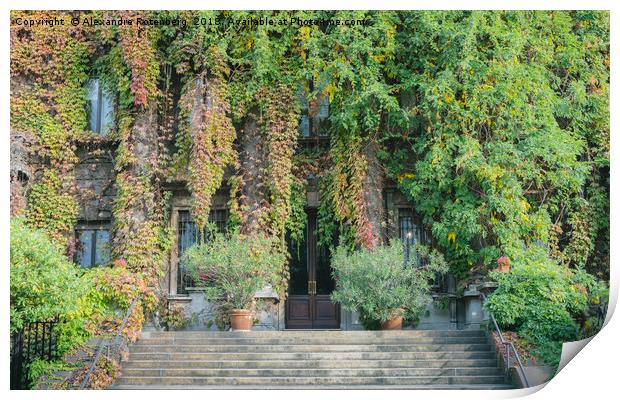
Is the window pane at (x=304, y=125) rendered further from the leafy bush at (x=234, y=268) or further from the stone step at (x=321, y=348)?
the stone step at (x=321, y=348)

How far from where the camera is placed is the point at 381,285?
13109mm

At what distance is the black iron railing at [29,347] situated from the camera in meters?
10.8

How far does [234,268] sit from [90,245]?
399cm

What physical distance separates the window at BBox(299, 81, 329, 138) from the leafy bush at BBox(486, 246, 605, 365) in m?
5.11

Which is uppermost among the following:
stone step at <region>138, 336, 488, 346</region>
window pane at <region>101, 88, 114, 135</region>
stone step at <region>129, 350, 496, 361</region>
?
window pane at <region>101, 88, 114, 135</region>

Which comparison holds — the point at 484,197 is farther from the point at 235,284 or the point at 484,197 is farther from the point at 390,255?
the point at 235,284

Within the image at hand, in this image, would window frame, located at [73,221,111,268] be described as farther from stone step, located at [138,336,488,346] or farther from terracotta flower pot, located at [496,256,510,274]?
terracotta flower pot, located at [496,256,510,274]

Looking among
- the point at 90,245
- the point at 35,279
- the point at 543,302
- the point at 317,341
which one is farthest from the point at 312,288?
the point at 35,279

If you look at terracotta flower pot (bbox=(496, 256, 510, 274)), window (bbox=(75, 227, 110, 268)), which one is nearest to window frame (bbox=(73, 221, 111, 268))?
window (bbox=(75, 227, 110, 268))

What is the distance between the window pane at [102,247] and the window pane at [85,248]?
0.15 metres

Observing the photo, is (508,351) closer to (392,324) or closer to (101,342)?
(392,324)

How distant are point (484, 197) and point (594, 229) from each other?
8.61ft

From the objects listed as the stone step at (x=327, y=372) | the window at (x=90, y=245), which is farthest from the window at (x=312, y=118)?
the stone step at (x=327, y=372)

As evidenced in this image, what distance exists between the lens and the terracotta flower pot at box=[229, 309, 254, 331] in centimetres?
1333
